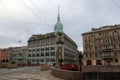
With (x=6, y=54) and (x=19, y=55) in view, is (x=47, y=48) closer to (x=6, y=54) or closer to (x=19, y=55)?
(x=19, y=55)

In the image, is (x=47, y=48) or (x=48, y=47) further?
(x=47, y=48)

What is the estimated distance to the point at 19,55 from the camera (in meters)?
122

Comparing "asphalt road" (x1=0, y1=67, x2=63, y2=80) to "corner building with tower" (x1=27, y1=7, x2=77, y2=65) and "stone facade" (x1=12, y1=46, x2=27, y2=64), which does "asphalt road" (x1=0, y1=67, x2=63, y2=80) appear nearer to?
"corner building with tower" (x1=27, y1=7, x2=77, y2=65)

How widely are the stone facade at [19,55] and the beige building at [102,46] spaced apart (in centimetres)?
4958

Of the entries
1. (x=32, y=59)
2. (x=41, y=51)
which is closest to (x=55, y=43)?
(x=41, y=51)

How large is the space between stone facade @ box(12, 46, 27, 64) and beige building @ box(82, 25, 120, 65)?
4958 cm

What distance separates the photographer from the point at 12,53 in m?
130

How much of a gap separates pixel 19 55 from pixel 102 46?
64286 millimetres

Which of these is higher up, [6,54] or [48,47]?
[48,47]

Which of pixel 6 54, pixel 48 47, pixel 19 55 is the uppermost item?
pixel 48 47

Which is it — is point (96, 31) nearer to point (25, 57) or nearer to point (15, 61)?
point (25, 57)

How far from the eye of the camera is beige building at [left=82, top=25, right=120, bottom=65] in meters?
70.4

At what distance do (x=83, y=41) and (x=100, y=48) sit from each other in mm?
9213

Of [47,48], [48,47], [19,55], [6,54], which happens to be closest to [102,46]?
[48,47]
